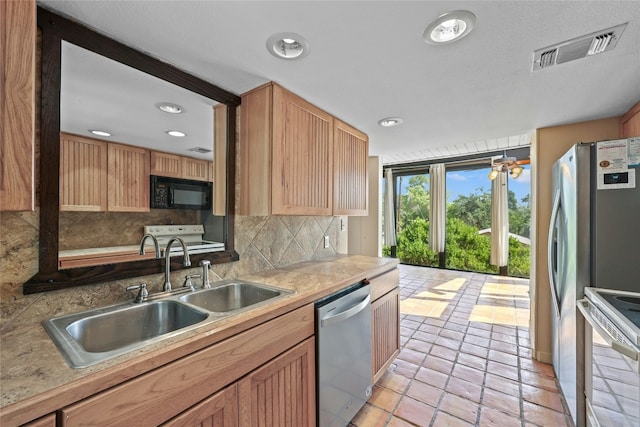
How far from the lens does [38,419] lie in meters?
0.62

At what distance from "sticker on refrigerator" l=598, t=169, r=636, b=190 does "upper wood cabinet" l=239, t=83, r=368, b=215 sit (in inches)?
65.6

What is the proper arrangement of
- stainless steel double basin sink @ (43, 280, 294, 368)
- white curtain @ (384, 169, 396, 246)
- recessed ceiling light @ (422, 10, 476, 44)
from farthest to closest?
white curtain @ (384, 169, 396, 246) < recessed ceiling light @ (422, 10, 476, 44) < stainless steel double basin sink @ (43, 280, 294, 368)

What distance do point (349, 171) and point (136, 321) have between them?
6.28 feet

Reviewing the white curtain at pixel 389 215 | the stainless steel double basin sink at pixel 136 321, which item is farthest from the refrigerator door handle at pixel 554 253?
the white curtain at pixel 389 215

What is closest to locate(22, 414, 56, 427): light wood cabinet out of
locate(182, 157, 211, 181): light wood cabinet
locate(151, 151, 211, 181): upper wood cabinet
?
locate(151, 151, 211, 181): upper wood cabinet

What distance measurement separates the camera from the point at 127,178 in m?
1.40

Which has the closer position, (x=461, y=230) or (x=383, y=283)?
(x=383, y=283)

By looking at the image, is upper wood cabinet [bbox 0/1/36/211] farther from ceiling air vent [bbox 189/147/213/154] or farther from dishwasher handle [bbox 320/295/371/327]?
dishwasher handle [bbox 320/295/371/327]

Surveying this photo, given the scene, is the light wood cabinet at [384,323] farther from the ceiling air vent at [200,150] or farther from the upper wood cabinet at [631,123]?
the upper wood cabinet at [631,123]

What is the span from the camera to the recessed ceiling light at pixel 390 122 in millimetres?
2338

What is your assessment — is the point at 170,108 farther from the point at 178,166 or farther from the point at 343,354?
the point at 343,354

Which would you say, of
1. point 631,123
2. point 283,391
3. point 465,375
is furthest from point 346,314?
point 631,123

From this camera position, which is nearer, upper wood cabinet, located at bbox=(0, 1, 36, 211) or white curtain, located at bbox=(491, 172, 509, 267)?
upper wood cabinet, located at bbox=(0, 1, 36, 211)

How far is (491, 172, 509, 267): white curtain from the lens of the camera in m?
5.25
